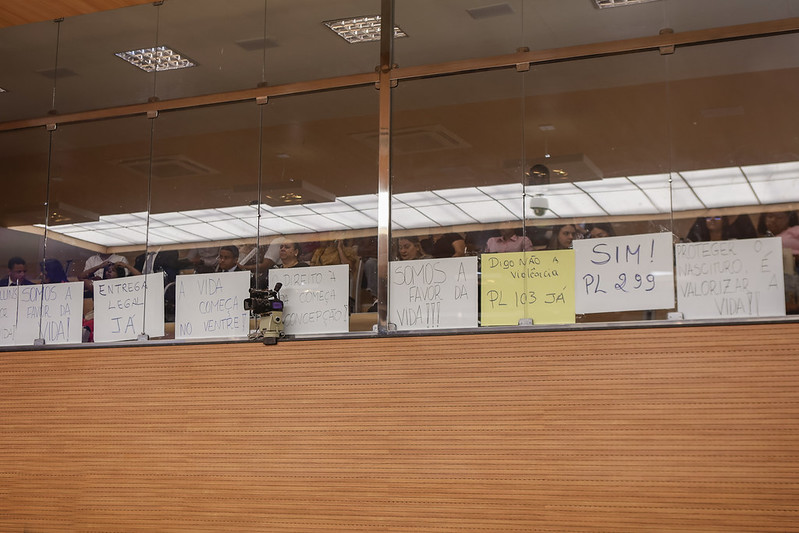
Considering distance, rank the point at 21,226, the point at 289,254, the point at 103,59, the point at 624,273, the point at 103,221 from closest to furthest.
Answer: the point at 624,273
the point at 289,254
the point at 103,221
the point at 103,59
the point at 21,226

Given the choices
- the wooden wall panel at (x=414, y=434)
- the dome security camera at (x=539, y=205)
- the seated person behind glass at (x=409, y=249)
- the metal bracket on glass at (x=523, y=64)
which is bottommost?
the wooden wall panel at (x=414, y=434)

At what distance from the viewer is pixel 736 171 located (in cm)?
462

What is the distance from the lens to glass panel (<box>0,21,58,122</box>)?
6.27m

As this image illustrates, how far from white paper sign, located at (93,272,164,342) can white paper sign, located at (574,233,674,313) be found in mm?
2627

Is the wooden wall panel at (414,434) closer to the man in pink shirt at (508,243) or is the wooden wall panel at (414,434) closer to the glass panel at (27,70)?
the man in pink shirt at (508,243)

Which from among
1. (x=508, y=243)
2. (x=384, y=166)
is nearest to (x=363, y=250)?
(x=384, y=166)

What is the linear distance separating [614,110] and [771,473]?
201 centimetres

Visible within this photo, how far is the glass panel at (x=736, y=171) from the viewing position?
4465mm

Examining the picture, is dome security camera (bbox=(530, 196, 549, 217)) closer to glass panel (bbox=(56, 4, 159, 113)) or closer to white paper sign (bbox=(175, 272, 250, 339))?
white paper sign (bbox=(175, 272, 250, 339))

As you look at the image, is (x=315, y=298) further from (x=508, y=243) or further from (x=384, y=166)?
(x=508, y=243)

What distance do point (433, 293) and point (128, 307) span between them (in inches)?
80.2

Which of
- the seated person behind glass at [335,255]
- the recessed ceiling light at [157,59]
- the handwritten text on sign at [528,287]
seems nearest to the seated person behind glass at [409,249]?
the seated person behind glass at [335,255]

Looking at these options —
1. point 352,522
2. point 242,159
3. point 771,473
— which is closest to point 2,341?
point 242,159

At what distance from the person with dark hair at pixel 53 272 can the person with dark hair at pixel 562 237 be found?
10.7ft
